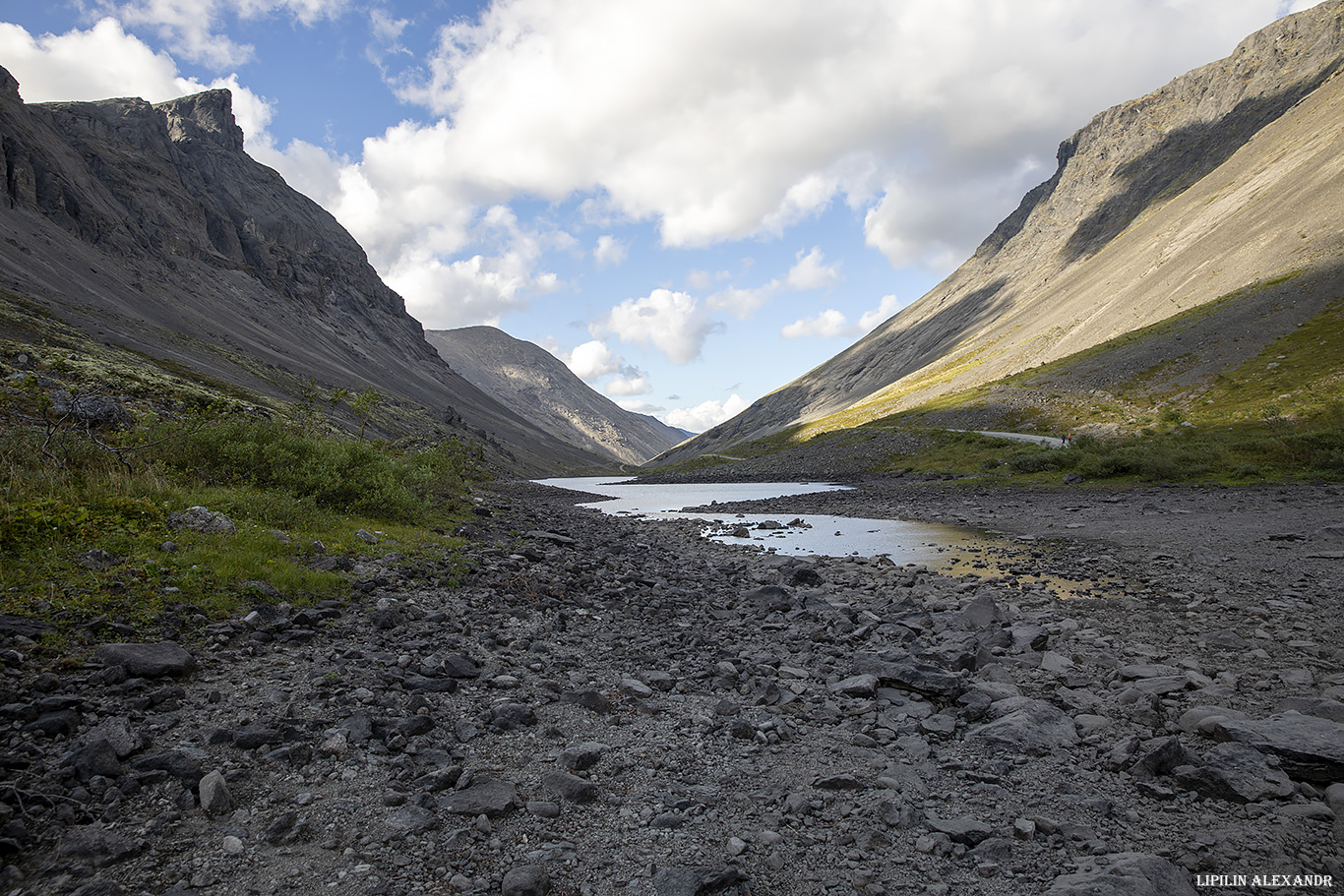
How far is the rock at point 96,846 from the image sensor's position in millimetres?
4789

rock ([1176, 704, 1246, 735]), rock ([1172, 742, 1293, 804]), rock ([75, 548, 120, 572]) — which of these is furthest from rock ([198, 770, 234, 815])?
rock ([1176, 704, 1246, 735])

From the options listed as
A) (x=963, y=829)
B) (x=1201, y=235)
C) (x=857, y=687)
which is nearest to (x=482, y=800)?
(x=963, y=829)

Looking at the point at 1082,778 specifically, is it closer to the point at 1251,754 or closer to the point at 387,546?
the point at 1251,754

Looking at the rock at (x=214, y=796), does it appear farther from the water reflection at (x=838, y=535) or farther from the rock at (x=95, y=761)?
the water reflection at (x=838, y=535)

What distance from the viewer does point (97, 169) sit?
164m

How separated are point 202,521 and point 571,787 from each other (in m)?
11.2

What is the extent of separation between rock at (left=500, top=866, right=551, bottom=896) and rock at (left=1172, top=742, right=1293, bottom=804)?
689 centimetres

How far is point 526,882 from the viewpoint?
516 centimetres

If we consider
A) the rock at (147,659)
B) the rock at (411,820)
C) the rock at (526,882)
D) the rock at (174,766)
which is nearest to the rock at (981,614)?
the rock at (526,882)

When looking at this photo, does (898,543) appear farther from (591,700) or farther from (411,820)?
(411,820)

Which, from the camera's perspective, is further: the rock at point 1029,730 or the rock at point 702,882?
the rock at point 1029,730

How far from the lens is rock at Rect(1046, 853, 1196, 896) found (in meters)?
5.03

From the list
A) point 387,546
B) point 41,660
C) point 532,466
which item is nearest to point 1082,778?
point 41,660

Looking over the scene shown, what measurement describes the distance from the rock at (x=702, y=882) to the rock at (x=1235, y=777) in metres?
5.17
